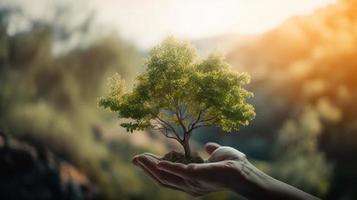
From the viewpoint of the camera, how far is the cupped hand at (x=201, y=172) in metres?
2.68

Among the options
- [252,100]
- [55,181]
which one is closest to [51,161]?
[55,181]

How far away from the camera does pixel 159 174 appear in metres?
2.92

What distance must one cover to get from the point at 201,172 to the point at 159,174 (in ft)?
1.13

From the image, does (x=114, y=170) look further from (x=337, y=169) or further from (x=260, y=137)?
(x=337, y=169)

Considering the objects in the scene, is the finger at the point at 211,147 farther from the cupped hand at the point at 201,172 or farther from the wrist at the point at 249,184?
the wrist at the point at 249,184

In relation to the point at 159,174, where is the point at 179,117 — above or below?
above

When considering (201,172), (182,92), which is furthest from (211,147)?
(201,172)

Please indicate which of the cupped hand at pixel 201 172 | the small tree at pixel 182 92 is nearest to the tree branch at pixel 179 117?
the small tree at pixel 182 92

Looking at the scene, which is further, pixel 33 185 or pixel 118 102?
pixel 33 185

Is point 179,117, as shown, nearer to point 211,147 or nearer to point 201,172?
point 211,147

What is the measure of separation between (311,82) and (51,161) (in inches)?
166

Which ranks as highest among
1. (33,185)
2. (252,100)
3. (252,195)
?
(252,100)

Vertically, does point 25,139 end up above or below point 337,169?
above

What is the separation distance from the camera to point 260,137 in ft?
24.7
